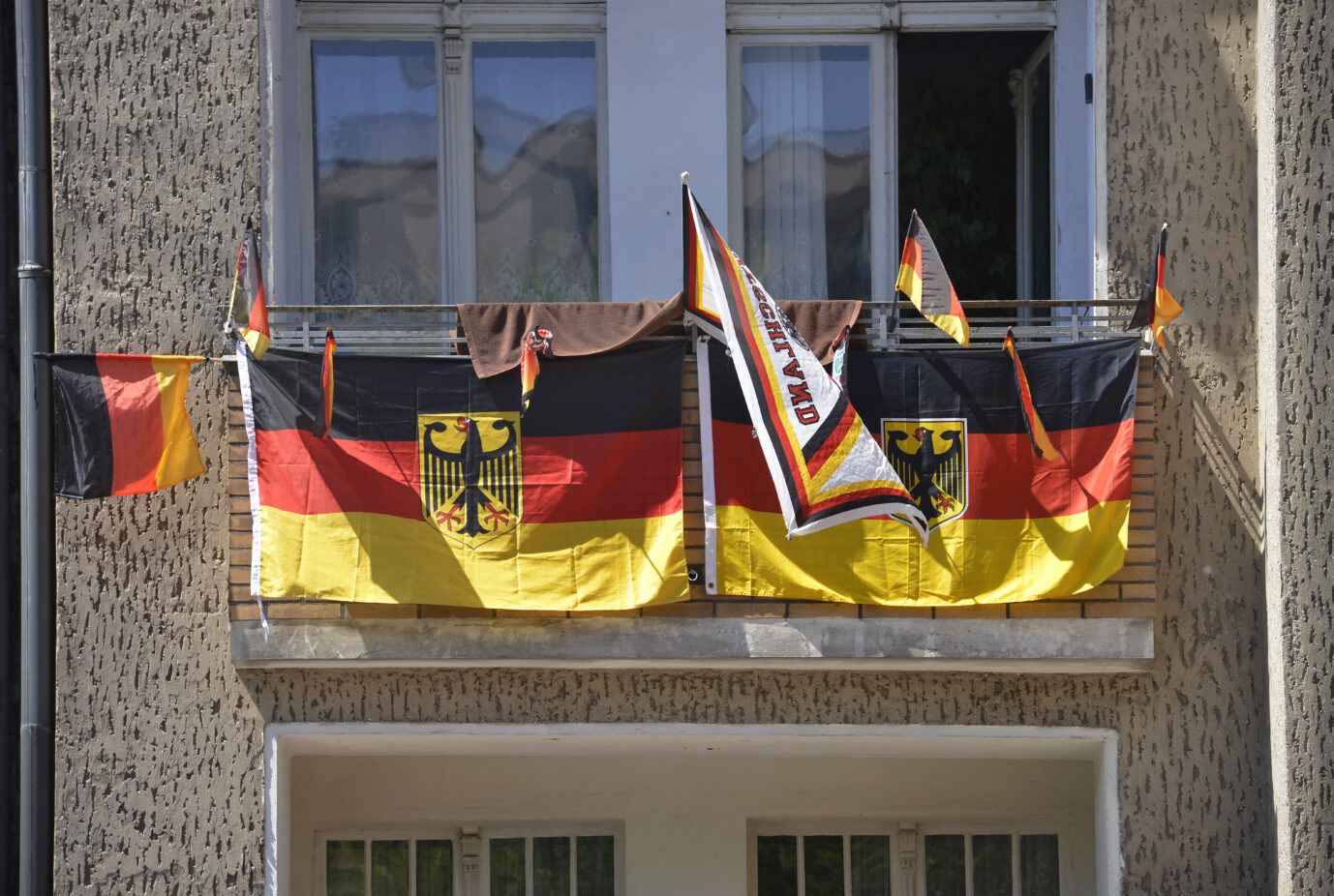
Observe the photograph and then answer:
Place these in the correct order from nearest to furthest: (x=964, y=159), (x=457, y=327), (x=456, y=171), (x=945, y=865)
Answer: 1. (x=457, y=327)
2. (x=456, y=171)
3. (x=945, y=865)
4. (x=964, y=159)

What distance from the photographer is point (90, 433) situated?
6.74 m

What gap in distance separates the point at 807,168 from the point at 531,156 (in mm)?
1533

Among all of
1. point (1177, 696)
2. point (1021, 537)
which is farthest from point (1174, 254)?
point (1177, 696)

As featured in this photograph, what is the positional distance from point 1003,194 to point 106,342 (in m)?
5.32

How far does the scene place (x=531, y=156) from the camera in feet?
26.5

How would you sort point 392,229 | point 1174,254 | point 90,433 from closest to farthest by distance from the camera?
point 90,433 → point 1174,254 → point 392,229

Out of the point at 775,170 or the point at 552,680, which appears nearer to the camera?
the point at 552,680

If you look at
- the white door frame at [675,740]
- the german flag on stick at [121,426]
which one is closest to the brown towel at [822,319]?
the white door frame at [675,740]

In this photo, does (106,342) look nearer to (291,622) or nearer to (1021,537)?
(291,622)

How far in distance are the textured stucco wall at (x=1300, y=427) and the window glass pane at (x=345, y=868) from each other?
5.06 metres

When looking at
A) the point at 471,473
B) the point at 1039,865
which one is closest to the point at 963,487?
the point at 471,473

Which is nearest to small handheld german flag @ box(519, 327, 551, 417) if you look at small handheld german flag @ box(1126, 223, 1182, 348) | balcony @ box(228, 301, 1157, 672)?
balcony @ box(228, 301, 1157, 672)

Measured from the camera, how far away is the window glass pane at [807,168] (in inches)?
317

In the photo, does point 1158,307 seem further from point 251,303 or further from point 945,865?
point 251,303
